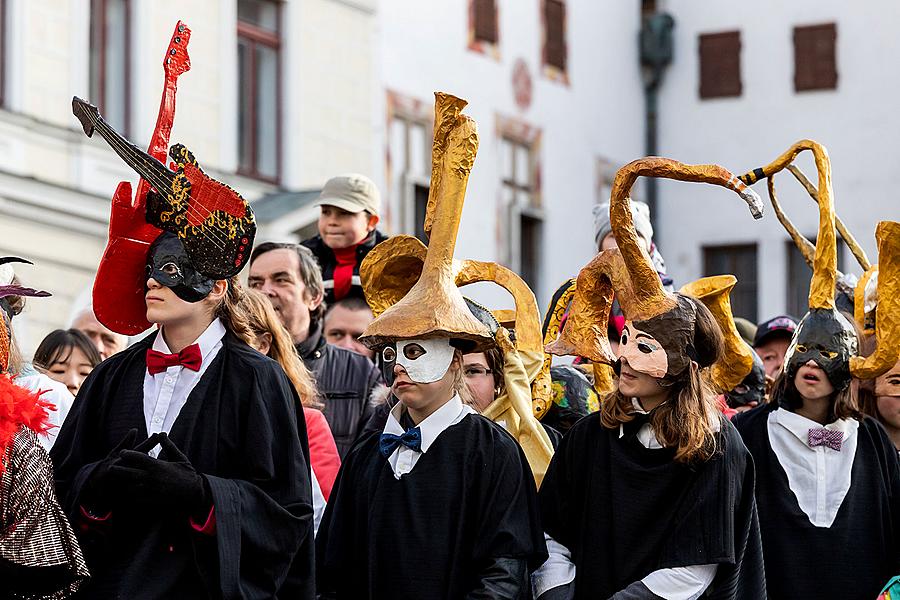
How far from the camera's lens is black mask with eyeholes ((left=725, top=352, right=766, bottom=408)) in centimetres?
871

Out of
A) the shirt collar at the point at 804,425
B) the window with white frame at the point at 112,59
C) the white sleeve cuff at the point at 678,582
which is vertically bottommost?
the white sleeve cuff at the point at 678,582

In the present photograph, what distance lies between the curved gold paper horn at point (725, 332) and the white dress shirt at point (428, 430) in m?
1.23

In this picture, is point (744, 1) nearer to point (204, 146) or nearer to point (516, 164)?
point (516, 164)

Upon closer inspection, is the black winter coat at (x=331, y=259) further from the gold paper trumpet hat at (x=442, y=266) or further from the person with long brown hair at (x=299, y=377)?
the gold paper trumpet hat at (x=442, y=266)

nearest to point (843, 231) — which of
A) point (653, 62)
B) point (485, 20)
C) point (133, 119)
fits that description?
point (133, 119)

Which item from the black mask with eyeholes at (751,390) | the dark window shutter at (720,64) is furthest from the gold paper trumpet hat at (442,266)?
the dark window shutter at (720,64)

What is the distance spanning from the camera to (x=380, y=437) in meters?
6.71

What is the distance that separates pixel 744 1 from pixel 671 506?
2249cm

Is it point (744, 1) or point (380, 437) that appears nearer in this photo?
point (380, 437)

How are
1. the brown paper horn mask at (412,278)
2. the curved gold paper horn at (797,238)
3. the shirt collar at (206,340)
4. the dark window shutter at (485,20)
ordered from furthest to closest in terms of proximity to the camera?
the dark window shutter at (485,20) → the curved gold paper horn at (797,238) → the brown paper horn mask at (412,278) → the shirt collar at (206,340)

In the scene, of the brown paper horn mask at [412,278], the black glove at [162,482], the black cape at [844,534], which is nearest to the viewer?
the black glove at [162,482]

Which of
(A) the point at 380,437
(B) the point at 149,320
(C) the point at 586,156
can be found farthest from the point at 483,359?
(C) the point at 586,156

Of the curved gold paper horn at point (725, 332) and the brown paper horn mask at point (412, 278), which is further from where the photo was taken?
the curved gold paper horn at point (725, 332)

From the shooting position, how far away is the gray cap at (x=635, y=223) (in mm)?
8680
